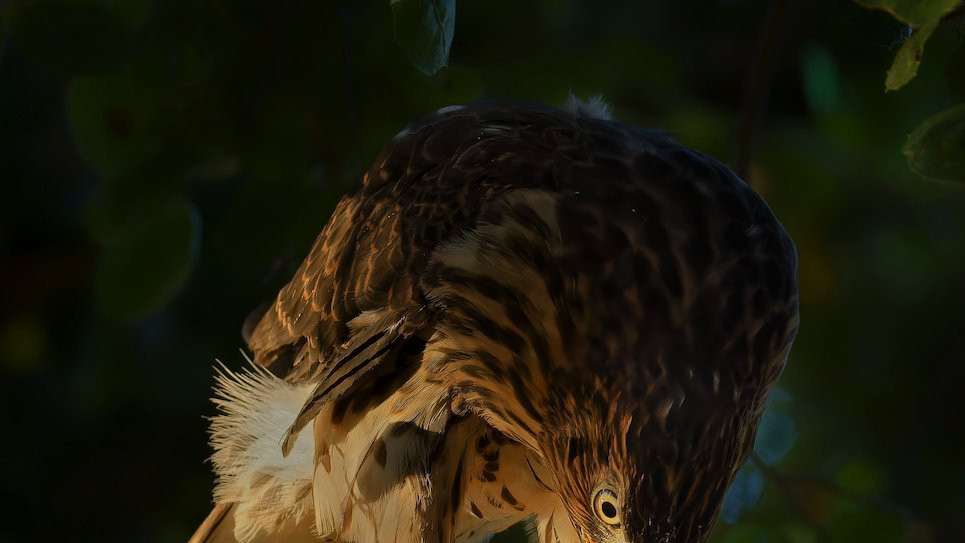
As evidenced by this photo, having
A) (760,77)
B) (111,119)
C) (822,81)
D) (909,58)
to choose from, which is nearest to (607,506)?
(909,58)

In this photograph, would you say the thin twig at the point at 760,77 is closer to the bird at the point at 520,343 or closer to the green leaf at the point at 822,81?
the bird at the point at 520,343

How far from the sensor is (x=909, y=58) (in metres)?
1.41

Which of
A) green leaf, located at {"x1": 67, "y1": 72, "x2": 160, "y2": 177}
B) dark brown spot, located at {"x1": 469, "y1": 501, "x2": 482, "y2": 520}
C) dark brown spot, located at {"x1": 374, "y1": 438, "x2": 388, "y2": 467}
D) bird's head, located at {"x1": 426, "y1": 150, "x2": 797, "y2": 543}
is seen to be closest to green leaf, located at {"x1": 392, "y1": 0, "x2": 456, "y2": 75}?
bird's head, located at {"x1": 426, "y1": 150, "x2": 797, "y2": 543}

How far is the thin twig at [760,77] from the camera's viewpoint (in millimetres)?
2129

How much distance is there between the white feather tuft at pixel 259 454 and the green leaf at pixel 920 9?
1.07 meters

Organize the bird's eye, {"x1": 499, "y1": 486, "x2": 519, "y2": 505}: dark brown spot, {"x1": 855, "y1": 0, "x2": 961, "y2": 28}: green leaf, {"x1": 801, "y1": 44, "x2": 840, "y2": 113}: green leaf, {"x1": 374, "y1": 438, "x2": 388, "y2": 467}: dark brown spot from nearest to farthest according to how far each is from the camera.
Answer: {"x1": 855, "y1": 0, "x2": 961, "y2": 28}: green leaf
the bird's eye
{"x1": 374, "y1": 438, "x2": 388, "y2": 467}: dark brown spot
{"x1": 499, "y1": 486, "x2": 519, "y2": 505}: dark brown spot
{"x1": 801, "y1": 44, "x2": 840, "y2": 113}: green leaf

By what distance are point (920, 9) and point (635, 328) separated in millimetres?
493

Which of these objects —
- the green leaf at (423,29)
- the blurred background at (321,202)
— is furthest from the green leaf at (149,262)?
the green leaf at (423,29)

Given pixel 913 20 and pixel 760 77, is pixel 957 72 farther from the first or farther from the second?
pixel 760 77

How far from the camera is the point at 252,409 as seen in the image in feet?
6.99

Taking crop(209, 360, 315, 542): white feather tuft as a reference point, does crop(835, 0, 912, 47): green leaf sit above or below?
above

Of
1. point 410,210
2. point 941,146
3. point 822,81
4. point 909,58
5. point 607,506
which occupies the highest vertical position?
point 909,58

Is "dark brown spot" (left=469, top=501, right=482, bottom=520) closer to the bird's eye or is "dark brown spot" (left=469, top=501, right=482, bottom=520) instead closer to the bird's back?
the bird's back

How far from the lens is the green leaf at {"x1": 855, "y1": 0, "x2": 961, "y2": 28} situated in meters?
1.36
